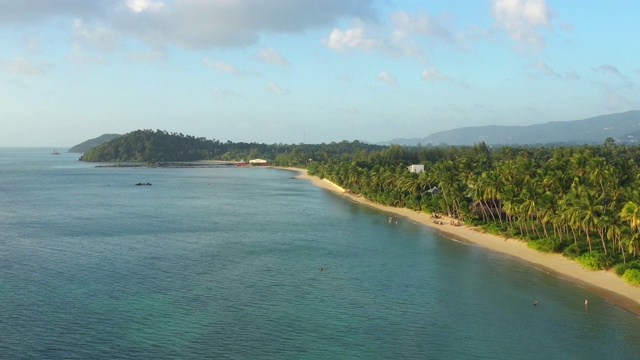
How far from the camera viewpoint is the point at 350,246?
2933 inches

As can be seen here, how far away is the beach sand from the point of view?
4831cm

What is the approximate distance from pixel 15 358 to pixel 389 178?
92.3 metres

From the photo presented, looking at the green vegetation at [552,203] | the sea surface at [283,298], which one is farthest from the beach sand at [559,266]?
the sea surface at [283,298]

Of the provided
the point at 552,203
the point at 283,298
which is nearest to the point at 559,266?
the point at 552,203

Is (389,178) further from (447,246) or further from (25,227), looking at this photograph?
(25,227)

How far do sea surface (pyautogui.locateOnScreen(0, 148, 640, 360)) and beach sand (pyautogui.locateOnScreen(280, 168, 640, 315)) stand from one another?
1542mm

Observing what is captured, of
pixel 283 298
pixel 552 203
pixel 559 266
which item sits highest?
pixel 552 203

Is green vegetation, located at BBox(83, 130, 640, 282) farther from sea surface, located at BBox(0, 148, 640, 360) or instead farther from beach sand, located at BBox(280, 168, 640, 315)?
sea surface, located at BBox(0, 148, 640, 360)

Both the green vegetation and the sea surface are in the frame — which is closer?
the sea surface

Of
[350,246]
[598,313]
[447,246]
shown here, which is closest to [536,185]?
[447,246]

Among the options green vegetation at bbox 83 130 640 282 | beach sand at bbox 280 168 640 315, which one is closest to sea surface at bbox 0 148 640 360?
beach sand at bbox 280 168 640 315

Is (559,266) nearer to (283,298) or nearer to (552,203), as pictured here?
(552,203)

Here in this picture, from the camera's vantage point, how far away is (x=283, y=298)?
4975 cm

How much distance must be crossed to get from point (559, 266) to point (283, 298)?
30.4 m
